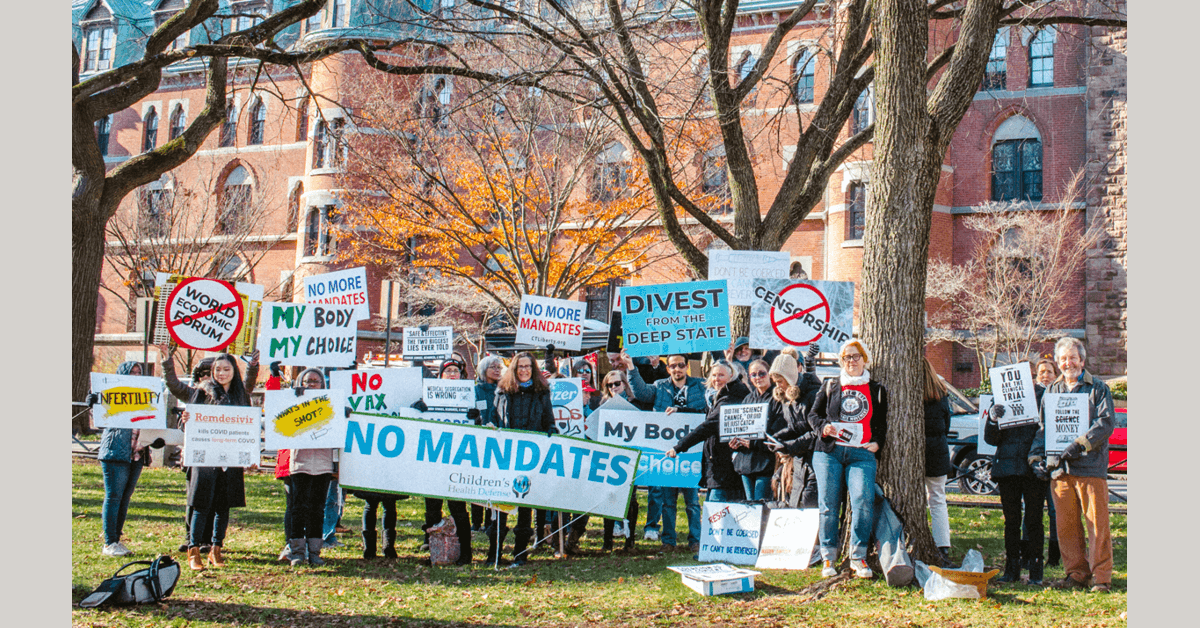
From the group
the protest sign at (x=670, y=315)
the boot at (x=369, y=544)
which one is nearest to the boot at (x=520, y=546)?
the boot at (x=369, y=544)

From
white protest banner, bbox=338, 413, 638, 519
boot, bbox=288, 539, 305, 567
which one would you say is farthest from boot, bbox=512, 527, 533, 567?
boot, bbox=288, 539, 305, 567

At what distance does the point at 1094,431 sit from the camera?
7449mm

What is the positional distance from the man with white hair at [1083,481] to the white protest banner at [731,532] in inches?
94.3

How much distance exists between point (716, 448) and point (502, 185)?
16.0m

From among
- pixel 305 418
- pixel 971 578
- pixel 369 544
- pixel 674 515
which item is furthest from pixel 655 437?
pixel 971 578

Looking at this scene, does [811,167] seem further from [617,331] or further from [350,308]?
[350,308]

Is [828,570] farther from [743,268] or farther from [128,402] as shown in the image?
[128,402]

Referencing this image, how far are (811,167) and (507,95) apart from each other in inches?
369

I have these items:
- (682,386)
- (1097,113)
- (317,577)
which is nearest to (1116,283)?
(1097,113)

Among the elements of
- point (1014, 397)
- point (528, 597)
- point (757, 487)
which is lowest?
point (528, 597)

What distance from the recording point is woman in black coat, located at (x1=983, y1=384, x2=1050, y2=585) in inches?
312

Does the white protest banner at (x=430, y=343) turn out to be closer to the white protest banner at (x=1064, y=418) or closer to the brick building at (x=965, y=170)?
the white protest banner at (x=1064, y=418)

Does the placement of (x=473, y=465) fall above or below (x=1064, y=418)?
below

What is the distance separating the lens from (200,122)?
14.9 meters
